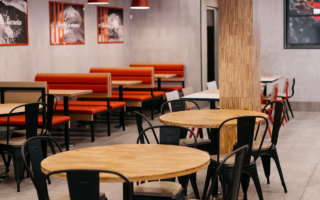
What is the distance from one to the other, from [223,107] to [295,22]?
20.1 feet

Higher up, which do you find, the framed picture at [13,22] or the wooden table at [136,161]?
the framed picture at [13,22]

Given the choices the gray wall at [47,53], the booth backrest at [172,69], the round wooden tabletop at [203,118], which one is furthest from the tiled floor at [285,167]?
the booth backrest at [172,69]

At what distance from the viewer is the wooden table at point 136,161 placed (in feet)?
8.75

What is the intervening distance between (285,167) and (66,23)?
17.4 feet

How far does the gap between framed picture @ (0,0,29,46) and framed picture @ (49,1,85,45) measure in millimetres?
797

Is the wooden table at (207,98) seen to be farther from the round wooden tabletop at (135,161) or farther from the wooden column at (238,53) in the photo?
the round wooden tabletop at (135,161)

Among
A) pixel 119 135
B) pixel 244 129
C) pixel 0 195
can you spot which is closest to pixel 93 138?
pixel 119 135

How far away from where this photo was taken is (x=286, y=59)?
11.0m

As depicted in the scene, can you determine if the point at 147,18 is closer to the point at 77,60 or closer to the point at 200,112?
the point at 77,60

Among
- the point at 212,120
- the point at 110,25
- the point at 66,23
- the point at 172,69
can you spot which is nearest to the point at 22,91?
the point at 66,23

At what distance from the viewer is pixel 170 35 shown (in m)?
11.8

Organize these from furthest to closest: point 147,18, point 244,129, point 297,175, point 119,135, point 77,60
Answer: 1. point 147,18
2. point 77,60
3. point 119,135
4. point 297,175
5. point 244,129

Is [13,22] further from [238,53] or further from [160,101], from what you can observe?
[238,53]

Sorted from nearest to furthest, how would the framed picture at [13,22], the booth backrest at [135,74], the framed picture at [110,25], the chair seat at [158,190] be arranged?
the chair seat at [158,190] < the framed picture at [13,22] < the booth backrest at [135,74] < the framed picture at [110,25]
